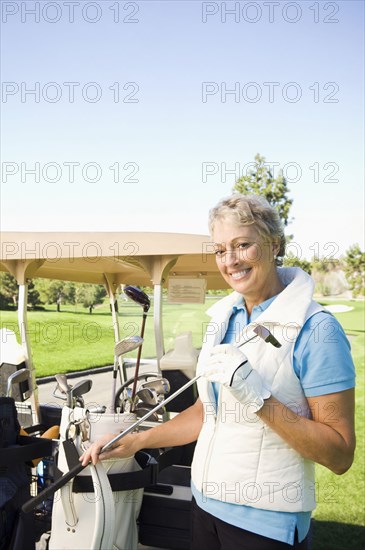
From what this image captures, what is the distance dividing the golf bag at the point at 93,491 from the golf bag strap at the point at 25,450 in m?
0.22

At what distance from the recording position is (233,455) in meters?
1.66

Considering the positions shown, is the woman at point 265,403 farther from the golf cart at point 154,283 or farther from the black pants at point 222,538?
the golf cart at point 154,283

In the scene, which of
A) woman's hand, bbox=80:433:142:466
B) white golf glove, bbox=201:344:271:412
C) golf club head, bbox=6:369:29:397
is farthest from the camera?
golf club head, bbox=6:369:29:397

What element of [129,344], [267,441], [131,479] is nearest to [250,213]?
[267,441]

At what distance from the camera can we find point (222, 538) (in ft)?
5.62

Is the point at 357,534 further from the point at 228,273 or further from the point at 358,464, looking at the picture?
the point at 228,273

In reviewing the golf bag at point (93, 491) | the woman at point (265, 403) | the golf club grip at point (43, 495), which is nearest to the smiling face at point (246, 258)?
the woman at point (265, 403)

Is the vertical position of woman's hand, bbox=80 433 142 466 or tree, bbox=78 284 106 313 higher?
woman's hand, bbox=80 433 142 466

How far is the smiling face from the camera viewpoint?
1748mm

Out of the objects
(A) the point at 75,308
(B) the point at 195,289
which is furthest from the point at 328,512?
(A) the point at 75,308

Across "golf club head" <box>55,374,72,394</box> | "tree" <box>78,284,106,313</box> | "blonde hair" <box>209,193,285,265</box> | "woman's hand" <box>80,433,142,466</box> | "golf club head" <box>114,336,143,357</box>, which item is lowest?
"tree" <box>78,284,106,313</box>

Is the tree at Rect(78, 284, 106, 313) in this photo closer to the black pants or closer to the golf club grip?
the golf club grip

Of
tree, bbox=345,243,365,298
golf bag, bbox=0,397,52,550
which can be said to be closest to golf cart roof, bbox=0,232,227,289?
golf bag, bbox=0,397,52,550

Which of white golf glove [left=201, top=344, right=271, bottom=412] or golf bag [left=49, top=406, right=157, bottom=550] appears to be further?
golf bag [left=49, top=406, right=157, bottom=550]
